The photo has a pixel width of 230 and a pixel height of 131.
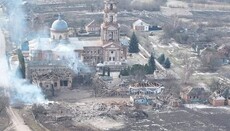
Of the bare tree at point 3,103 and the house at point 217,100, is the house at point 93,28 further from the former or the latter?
the bare tree at point 3,103

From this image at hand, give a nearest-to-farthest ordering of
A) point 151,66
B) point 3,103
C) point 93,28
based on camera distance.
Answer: point 3,103 < point 151,66 < point 93,28

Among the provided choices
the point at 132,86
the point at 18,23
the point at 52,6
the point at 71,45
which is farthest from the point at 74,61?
the point at 52,6

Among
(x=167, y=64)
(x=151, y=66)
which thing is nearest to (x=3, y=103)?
(x=151, y=66)

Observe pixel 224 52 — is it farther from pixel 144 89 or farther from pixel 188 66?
pixel 144 89

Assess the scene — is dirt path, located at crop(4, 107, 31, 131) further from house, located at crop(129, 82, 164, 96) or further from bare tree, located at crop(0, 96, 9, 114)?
house, located at crop(129, 82, 164, 96)

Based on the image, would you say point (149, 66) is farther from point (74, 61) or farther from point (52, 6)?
point (52, 6)
